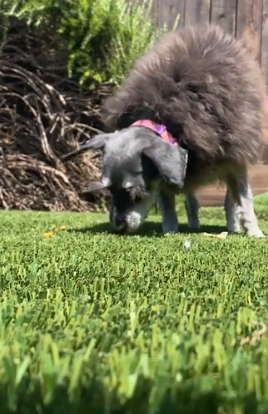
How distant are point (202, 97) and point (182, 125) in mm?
172

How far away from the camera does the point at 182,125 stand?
11.0 ft

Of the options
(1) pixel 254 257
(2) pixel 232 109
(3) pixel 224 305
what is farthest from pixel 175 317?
(2) pixel 232 109

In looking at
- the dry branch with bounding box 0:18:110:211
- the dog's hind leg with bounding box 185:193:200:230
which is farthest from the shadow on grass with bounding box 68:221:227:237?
the dry branch with bounding box 0:18:110:211

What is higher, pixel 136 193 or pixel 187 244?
pixel 136 193

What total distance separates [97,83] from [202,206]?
140 cm

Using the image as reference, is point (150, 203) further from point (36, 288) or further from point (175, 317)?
point (175, 317)

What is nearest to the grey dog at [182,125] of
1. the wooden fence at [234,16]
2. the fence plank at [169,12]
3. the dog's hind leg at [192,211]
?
the dog's hind leg at [192,211]

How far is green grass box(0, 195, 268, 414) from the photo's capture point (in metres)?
0.69

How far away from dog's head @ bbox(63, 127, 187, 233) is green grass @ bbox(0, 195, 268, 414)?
3.83 feet

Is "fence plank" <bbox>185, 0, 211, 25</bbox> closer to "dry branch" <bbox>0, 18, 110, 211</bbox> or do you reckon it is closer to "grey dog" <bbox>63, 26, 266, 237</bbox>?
"dry branch" <bbox>0, 18, 110, 211</bbox>

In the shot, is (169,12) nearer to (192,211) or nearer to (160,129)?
(192,211)

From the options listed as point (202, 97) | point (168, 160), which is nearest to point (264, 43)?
point (202, 97)

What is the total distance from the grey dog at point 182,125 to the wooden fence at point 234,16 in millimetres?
2576

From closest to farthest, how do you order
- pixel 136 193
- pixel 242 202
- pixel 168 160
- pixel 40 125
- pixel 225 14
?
pixel 168 160, pixel 136 193, pixel 242 202, pixel 40 125, pixel 225 14
